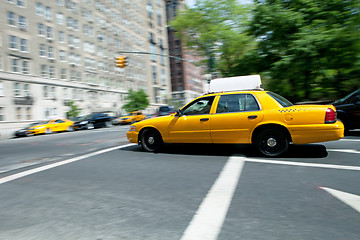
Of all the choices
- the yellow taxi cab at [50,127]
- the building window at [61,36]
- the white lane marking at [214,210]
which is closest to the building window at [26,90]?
the building window at [61,36]

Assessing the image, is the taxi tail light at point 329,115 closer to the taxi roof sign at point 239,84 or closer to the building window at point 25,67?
the taxi roof sign at point 239,84

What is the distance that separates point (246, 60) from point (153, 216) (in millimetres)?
16758

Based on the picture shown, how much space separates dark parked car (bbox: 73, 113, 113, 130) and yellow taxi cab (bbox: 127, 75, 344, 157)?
71.2ft

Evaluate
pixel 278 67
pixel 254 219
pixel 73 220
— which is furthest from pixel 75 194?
pixel 278 67

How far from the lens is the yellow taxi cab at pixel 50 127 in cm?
2384

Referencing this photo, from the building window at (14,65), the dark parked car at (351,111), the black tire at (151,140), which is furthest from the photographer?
the building window at (14,65)

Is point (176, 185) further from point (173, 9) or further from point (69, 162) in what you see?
point (173, 9)

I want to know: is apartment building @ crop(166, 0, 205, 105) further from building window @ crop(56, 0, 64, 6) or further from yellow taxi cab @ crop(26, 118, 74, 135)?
yellow taxi cab @ crop(26, 118, 74, 135)

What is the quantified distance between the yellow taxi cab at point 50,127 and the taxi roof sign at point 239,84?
17.3 meters

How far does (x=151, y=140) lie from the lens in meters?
7.87

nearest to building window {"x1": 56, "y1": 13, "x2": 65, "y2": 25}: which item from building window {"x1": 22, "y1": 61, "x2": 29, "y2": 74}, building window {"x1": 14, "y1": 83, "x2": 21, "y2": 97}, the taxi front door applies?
building window {"x1": 22, "y1": 61, "x2": 29, "y2": 74}

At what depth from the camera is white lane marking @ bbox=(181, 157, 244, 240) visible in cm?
283

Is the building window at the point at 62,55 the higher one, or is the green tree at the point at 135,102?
the building window at the point at 62,55

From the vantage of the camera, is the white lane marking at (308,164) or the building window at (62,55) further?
the building window at (62,55)
